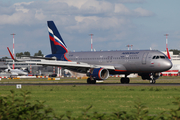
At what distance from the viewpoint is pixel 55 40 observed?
6281 cm

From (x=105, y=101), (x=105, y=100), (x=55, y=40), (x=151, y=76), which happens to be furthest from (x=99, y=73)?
(x=105, y=101)

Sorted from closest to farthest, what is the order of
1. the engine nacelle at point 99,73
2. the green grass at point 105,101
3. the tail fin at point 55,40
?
the green grass at point 105,101 < the engine nacelle at point 99,73 < the tail fin at point 55,40

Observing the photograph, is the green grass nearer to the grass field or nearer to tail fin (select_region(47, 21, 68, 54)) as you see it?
the grass field

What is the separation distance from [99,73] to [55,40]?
16725 millimetres

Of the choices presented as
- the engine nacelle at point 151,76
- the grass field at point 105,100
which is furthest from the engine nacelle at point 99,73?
the grass field at point 105,100

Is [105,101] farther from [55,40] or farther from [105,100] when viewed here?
[55,40]

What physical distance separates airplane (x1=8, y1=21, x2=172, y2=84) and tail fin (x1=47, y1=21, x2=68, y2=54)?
3.03 metres

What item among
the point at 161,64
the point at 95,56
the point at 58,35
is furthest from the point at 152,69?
the point at 58,35

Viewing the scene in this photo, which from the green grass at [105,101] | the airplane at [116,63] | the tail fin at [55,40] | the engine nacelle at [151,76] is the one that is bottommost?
the green grass at [105,101]

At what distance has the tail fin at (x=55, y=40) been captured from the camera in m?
62.0

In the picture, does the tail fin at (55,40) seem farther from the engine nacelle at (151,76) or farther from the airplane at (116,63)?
the engine nacelle at (151,76)

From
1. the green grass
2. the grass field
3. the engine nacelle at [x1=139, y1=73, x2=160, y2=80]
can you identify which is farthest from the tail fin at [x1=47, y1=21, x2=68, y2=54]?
the green grass

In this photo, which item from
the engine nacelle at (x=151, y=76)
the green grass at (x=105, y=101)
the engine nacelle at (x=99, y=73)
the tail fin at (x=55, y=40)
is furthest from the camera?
the tail fin at (x=55, y=40)

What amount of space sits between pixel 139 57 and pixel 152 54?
1.93 m
